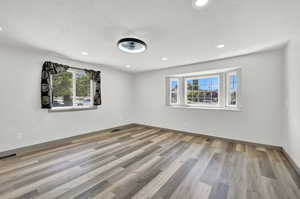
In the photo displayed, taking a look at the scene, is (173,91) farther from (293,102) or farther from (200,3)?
(200,3)

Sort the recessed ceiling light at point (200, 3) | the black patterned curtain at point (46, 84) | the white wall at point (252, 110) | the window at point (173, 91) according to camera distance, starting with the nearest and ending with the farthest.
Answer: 1. the recessed ceiling light at point (200, 3)
2. the white wall at point (252, 110)
3. the black patterned curtain at point (46, 84)
4. the window at point (173, 91)

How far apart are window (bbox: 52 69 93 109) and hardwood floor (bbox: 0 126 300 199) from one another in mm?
1236

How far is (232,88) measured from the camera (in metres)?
3.43

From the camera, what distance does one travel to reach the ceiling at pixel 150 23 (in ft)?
4.53

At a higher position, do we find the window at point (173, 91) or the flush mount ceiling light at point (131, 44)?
the flush mount ceiling light at point (131, 44)

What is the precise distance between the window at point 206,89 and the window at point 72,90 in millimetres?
2777

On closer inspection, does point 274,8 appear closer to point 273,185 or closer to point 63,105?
point 273,185

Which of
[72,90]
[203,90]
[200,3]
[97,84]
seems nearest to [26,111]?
[72,90]

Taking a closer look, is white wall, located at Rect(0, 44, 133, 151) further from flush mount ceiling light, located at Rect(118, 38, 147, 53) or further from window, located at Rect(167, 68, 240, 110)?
window, located at Rect(167, 68, 240, 110)

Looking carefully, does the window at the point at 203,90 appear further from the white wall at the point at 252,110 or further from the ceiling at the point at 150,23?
the ceiling at the point at 150,23

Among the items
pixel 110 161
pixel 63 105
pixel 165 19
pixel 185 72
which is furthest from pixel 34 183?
pixel 185 72

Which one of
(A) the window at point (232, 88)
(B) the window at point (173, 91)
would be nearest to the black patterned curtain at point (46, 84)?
(B) the window at point (173, 91)

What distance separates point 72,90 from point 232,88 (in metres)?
4.59

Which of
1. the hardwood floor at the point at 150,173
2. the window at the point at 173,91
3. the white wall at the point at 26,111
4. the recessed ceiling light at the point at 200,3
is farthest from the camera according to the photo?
the window at the point at 173,91
